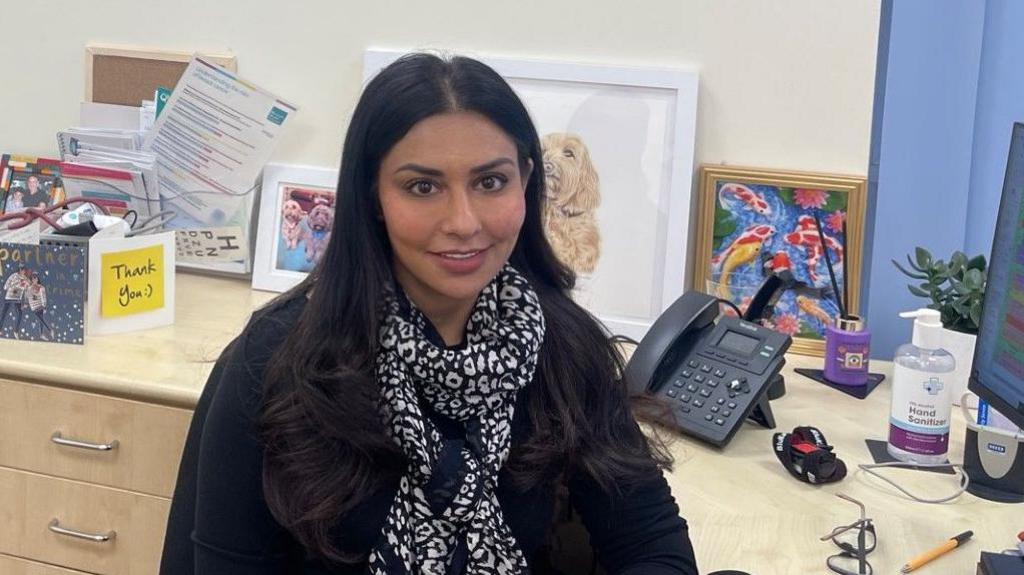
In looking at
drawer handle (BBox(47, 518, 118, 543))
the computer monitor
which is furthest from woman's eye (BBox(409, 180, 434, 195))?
drawer handle (BBox(47, 518, 118, 543))

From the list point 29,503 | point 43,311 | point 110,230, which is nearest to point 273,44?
point 110,230

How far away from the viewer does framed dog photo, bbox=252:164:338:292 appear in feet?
7.07

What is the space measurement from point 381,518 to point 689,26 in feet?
3.58

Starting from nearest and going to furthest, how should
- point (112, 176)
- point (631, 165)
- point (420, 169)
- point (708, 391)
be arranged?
point (420, 169)
point (708, 391)
point (631, 165)
point (112, 176)

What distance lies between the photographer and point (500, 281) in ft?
4.42

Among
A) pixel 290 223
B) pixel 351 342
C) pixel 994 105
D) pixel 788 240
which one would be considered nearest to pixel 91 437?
pixel 290 223

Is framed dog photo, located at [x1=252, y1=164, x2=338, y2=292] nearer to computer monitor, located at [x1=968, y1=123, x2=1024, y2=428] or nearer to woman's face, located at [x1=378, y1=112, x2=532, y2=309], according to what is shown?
woman's face, located at [x1=378, y1=112, x2=532, y2=309]

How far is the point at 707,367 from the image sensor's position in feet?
5.34

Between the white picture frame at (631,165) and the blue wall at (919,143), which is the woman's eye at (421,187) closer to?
the white picture frame at (631,165)

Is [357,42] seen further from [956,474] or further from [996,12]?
[956,474]

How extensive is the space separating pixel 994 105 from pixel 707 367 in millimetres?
712

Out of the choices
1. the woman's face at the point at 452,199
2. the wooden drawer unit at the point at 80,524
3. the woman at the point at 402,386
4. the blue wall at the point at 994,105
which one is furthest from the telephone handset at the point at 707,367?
the wooden drawer unit at the point at 80,524

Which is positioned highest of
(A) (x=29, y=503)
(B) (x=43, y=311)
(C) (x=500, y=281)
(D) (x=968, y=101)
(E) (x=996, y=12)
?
(E) (x=996, y=12)

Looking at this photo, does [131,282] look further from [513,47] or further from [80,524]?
[513,47]
